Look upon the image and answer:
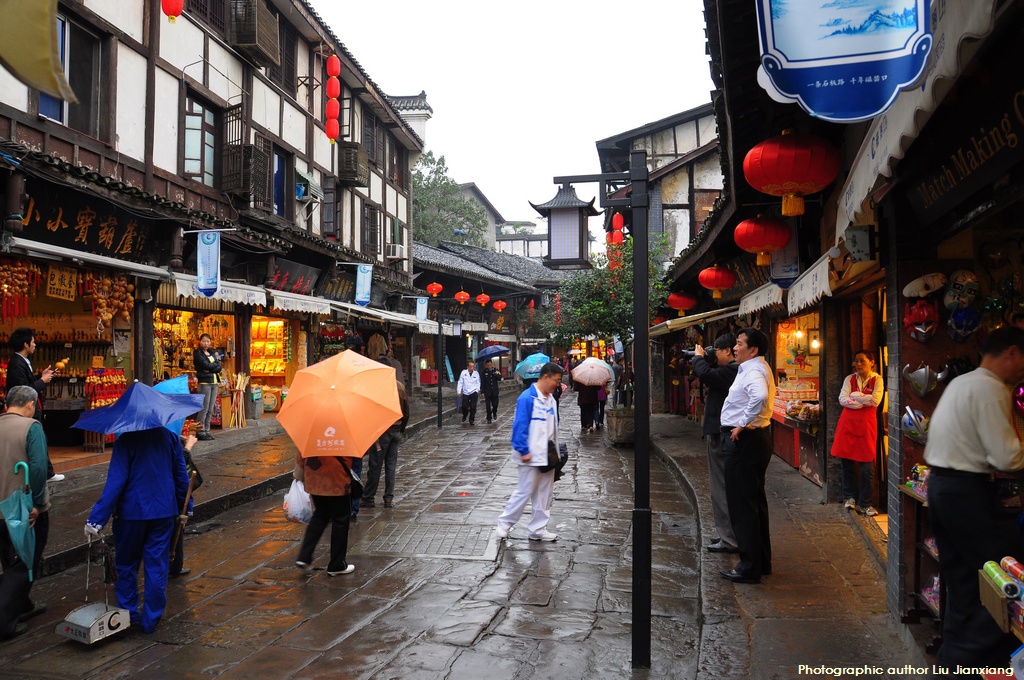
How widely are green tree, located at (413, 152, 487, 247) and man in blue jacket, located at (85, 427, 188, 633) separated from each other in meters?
36.1

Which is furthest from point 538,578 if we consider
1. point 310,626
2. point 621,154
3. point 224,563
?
point 621,154

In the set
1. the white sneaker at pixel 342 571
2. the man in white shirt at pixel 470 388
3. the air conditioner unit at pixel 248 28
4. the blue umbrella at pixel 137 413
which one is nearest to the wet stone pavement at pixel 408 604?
the white sneaker at pixel 342 571

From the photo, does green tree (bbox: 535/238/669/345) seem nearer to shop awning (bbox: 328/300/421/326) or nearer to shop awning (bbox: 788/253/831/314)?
shop awning (bbox: 328/300/421/326)

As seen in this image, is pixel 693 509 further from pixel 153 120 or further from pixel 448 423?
pixel 448 423

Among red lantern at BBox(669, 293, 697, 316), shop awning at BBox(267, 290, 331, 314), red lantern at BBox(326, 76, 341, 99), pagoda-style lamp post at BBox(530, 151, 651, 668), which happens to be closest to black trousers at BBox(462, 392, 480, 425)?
shop awning at BBox(267, 290, 331, 314)

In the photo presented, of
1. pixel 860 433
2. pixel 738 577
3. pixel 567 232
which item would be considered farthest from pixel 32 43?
pixel 860 433

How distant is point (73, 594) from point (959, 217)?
671cm

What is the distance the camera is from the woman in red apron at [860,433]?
719cm

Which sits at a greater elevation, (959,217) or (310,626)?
(959,217)

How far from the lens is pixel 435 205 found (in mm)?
41906

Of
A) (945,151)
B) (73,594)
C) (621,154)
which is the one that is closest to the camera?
(945,151)

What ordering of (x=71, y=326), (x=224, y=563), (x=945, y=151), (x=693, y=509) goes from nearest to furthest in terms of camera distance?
1. (x=945, y=151)
2. (x=224, y=563)
3. (x=693, y=509)
4. (x=71, y=326)

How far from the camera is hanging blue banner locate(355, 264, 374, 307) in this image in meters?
19.8

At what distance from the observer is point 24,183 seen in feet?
27.0
